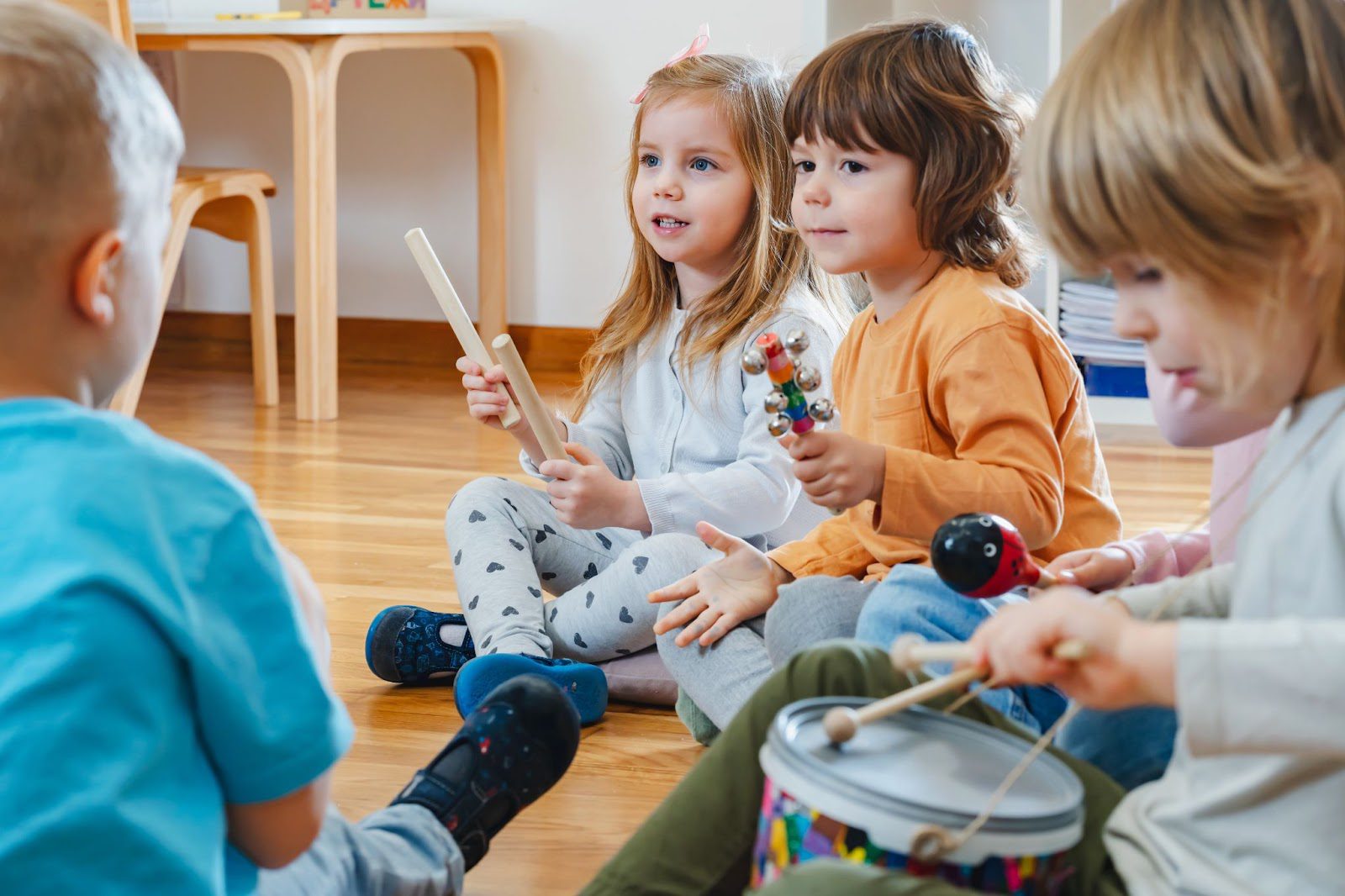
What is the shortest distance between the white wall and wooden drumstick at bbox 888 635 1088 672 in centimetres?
230

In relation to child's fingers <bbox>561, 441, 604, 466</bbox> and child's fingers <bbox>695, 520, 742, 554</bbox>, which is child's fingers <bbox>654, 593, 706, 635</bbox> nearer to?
child's fingers <bbox>695, 520, 742, 554</bbox>

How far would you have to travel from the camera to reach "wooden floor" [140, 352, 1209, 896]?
107cm

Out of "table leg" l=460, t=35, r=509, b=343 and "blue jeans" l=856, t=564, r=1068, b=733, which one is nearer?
"blue jeans" l=856, t=564, r=1068, b=733

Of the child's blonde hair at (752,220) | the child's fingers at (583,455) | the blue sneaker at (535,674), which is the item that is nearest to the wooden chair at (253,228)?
the child's blonde hair at (752,220)

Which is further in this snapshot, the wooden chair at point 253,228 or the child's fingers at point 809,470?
the wooden chair at point 253,228

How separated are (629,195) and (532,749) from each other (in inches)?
30.1

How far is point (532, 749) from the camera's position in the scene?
0.95m

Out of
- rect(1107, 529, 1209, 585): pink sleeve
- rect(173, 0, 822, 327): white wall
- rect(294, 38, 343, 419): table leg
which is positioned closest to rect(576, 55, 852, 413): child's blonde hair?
rect(1107, 529, 1209, 585): pink sleeve

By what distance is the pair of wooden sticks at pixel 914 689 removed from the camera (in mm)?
625

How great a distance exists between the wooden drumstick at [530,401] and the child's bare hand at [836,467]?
1.11 ft

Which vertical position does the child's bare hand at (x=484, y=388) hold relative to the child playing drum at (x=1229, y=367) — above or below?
below

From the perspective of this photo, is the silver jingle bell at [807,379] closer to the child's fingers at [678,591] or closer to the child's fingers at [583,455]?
the child's fingers at [678,591]

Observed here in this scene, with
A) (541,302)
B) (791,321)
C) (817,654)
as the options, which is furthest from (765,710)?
(541,302)

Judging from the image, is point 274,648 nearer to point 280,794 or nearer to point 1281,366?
point 280,794
